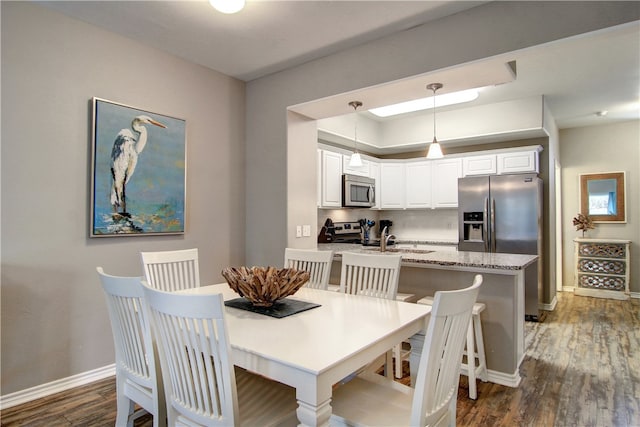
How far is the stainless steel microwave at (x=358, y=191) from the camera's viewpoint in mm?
4840

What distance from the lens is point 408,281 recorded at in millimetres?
3211

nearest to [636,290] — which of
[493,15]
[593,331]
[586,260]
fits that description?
[586,260]

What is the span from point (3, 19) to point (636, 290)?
8.06 m

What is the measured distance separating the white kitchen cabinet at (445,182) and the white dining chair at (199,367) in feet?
14.9

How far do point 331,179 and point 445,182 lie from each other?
6.24 feet

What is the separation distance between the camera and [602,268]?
5750 millimetres

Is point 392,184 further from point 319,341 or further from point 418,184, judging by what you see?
point 319,341

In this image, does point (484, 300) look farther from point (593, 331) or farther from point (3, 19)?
point (3, 19)

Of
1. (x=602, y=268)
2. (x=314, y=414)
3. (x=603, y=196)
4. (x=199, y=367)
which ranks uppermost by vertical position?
(x=603, y=196)

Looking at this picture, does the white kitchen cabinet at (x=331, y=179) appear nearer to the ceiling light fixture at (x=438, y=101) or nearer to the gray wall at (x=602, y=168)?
the ceiling light fixture at (x=438, y=101)

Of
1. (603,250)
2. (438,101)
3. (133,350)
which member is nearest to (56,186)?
(133,350)

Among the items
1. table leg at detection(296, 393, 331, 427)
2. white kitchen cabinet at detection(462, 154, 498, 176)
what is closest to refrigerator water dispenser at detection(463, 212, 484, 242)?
white kitchen cabinet at detection(462, 154, 498, 176)

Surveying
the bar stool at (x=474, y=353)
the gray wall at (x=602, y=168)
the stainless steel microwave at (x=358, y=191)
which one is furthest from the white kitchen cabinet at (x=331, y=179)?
the gray wall at (x=602, y=168)

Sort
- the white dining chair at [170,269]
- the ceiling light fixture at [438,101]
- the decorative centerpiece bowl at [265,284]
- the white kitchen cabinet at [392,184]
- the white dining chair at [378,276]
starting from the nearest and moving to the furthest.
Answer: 1. the decorative centerpiece bowl at [265,284]
2. the white dining chair at [378,276]
3. the white dining chair at [170,269]
4. the ceiling light fixture at [438,101]
5. the white kitchen cabinet at [392,184]
